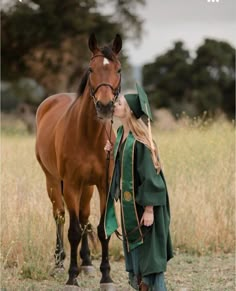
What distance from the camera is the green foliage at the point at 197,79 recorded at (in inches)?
1084

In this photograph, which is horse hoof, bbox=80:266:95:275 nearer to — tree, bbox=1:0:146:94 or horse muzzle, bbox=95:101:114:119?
horse muzzle, bbox=95:101:114:119

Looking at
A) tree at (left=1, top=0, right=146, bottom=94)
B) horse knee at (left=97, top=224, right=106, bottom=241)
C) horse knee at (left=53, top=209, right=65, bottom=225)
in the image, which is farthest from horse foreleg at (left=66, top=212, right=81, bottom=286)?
tree at (left=1, top=0, right=146, bottom=94)

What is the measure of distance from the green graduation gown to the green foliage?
2284cm

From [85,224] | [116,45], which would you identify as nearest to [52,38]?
[85,224]

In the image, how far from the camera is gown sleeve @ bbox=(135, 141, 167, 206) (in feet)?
14.0

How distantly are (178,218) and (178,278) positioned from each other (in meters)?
1.24

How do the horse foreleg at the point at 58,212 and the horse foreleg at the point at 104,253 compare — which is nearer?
the horse foreleg at the point at 104,253

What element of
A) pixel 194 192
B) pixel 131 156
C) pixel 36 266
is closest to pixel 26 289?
pixel 36 266

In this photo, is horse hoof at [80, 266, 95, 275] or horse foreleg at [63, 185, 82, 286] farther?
horse hoof at [80, 266, 95, 275]

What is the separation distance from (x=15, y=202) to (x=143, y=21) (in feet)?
64.5

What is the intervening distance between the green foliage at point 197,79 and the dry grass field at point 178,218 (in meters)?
18.6

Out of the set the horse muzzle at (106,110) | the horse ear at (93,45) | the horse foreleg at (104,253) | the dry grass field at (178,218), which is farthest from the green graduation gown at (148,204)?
the dry grass field at (178,218)

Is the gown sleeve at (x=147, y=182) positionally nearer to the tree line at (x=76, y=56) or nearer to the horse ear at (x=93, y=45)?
the horse ear at (x=93, y=45)

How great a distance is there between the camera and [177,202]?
24.7ft
